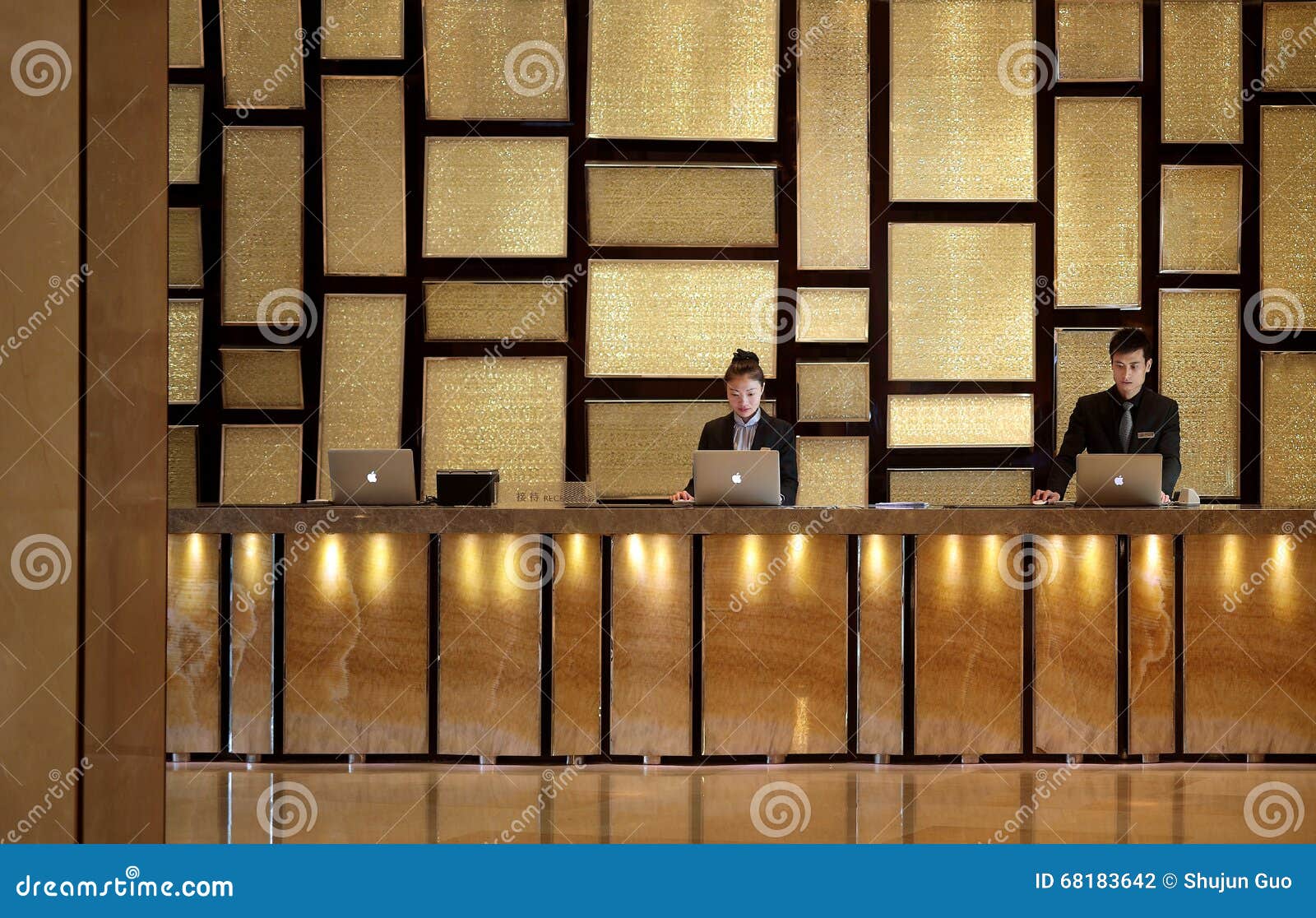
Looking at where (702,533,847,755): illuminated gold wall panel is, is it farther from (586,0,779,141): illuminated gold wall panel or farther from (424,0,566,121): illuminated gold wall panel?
(424,0,566,121): illuminated gold wall panel

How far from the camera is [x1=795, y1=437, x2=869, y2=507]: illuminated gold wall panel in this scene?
6352mm

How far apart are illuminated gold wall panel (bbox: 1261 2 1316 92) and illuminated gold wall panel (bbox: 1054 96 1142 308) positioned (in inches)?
31.5

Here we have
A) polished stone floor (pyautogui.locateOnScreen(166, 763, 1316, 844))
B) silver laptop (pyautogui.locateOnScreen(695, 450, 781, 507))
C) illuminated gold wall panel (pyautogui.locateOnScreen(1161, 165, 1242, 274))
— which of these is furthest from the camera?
illuminated gold wall panel (pyautogui.locateOnScreen(1161, 165, 1242, 274))

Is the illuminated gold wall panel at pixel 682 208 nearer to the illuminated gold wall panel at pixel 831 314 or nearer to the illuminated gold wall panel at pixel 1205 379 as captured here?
the illuminated gold wall panel at pixel 831 314

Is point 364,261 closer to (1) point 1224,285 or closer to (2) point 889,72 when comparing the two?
(2) point 889,72

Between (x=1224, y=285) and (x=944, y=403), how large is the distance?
5.36 feet

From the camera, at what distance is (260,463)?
6.34m

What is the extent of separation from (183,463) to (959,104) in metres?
4.54

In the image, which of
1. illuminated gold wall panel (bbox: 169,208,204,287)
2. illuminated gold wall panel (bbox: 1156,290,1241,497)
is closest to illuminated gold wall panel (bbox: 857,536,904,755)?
illuminated gold wall panel (bbox: 1156,290,1241,497)

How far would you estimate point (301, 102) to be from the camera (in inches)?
247

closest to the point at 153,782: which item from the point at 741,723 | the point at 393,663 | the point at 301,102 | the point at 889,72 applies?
the point at 393,663
